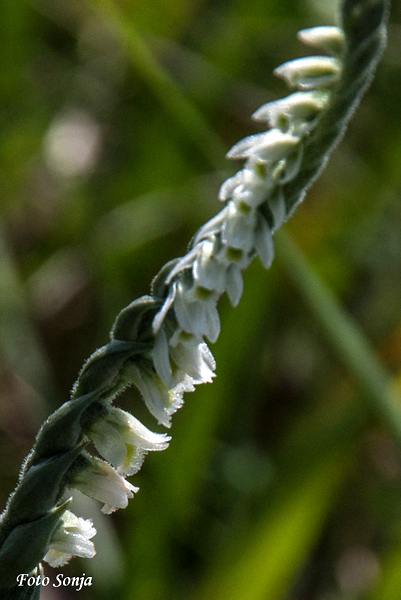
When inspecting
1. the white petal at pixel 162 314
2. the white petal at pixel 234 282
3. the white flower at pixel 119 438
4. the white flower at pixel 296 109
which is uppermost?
the white flower at pixel 296 109

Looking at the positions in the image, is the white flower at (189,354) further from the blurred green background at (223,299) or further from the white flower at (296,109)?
the blurred green background at (223,299)

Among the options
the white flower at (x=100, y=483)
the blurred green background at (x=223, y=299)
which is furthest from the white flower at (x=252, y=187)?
the blurred green background at (x=223, y=299)

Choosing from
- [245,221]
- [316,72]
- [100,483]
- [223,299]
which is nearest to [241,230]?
[245,221]

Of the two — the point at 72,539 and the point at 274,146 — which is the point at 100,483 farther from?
the point at 274,146

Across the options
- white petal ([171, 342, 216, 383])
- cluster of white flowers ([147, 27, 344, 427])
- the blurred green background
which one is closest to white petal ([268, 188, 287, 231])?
cluster of white flowers ([147, 27, 344, 427])

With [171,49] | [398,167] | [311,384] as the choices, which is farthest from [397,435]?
[171,49]

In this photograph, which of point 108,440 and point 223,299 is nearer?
point 108,440
